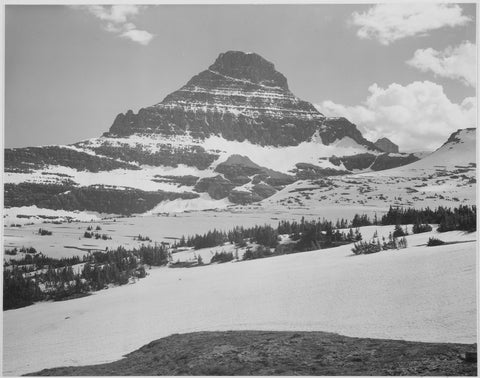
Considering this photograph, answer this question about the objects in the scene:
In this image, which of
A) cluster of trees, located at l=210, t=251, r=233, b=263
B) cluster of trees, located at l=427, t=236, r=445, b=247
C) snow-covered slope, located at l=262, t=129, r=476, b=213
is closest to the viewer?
cluster of trees, located at l=427, t=236, r=445, b=247

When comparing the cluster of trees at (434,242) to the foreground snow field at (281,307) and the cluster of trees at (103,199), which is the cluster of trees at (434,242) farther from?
the cluster of trees at (103,199)

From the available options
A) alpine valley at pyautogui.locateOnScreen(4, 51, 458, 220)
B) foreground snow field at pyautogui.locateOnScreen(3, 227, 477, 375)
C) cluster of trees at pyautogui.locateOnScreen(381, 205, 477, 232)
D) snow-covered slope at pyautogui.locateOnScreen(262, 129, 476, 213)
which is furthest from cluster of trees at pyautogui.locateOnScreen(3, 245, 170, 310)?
alpine valley at pyautogui.locateOnScreen(4, 51, 458, 220)

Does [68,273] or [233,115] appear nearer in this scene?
[68,273]

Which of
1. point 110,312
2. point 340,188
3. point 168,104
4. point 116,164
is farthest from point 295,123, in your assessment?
point 110,312

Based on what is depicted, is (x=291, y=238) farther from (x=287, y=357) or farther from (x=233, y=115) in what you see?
(x=233, y=115)

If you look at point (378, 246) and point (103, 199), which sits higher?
point (103, 199)

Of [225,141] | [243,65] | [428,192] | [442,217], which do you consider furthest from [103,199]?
[225,141]

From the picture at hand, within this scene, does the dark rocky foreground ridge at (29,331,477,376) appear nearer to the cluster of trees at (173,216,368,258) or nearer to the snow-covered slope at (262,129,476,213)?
the cluster of trees at (173,216,368,258)
